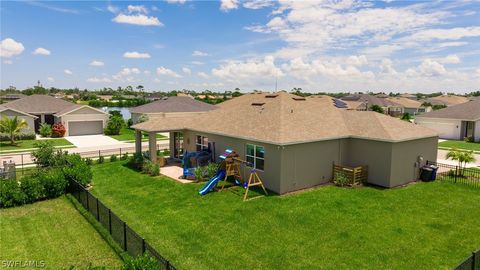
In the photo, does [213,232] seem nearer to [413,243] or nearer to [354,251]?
[354,251]

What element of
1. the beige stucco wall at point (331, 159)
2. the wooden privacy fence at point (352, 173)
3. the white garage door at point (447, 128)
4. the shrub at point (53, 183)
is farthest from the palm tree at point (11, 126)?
the white garage door at point (447, 128)

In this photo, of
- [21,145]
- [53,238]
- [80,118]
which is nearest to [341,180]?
[53,238]

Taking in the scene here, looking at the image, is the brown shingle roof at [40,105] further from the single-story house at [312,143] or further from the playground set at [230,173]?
the playground set at [230,173]

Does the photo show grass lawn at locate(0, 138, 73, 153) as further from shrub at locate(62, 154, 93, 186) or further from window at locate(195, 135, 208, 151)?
window at locate(195, 135, 208, 151)

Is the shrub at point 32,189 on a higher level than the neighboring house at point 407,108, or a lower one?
lower

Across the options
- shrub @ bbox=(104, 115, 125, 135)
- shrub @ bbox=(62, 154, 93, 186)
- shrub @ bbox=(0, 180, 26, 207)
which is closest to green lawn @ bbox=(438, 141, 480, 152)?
shrub @ bbox=(62, 154, 93, 186)

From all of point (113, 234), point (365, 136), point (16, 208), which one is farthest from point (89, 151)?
point (365, 136)
